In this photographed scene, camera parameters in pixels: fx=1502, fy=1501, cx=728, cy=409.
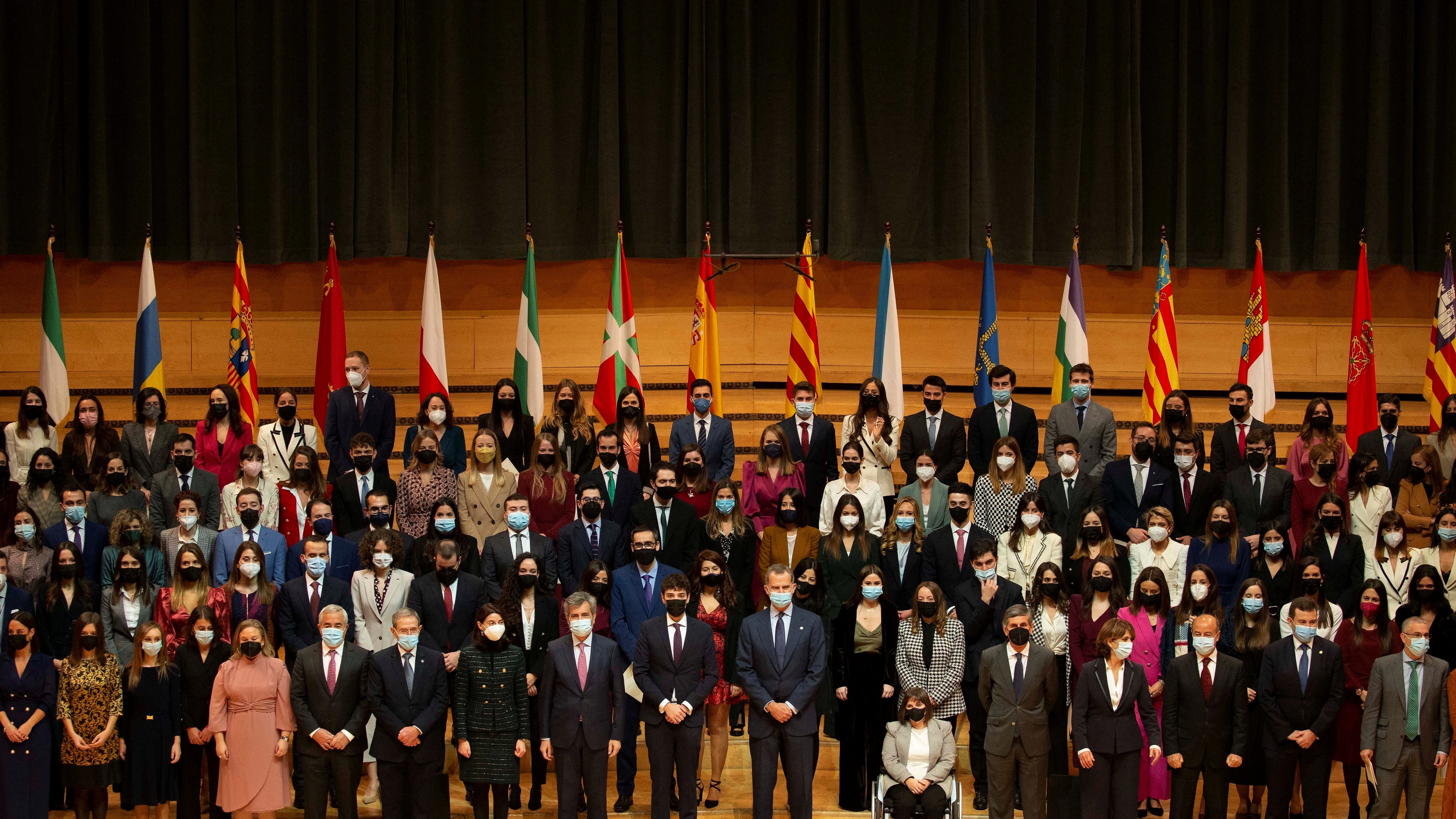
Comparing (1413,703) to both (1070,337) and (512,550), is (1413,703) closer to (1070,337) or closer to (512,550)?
(1070,337)

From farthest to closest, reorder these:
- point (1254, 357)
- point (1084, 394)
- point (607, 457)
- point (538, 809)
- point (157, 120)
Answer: point (157, 120) < point (1254, 357) < point (1084, 394) < point (607, 457) < point (538, 809)

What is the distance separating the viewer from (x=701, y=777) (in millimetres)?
8867

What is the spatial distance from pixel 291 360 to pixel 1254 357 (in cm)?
785

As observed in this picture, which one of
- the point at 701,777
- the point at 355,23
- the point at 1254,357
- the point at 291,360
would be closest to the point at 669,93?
the point at 355,23

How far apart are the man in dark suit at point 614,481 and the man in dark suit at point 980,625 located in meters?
2.16

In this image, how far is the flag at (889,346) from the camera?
1154 centimetres

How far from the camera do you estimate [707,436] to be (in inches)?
400

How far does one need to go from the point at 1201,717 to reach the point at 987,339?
4.33m

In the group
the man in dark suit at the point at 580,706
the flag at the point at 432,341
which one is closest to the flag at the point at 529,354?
the flag at the point at 432,341

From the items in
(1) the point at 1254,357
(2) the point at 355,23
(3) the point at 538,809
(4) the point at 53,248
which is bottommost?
(3) the point at 538,809

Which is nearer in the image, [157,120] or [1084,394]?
[1084,394]

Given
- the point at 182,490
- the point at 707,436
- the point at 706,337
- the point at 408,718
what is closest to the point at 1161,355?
the point at 706,337

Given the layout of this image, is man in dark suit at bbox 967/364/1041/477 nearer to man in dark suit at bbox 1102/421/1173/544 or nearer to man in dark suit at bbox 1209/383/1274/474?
man in dark suit at bbox 1102/421/1173/544

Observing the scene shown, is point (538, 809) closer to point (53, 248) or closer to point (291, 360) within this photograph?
A: point (291, 360)
